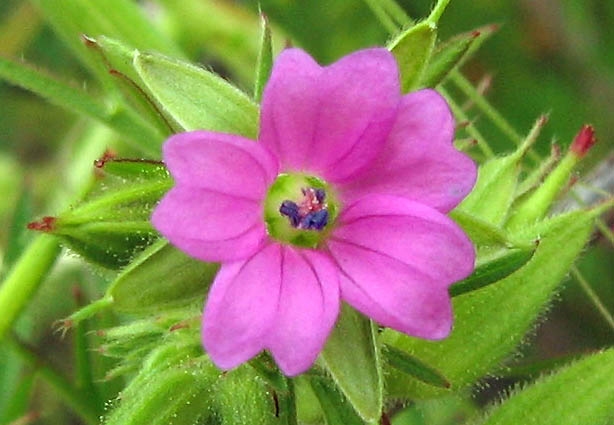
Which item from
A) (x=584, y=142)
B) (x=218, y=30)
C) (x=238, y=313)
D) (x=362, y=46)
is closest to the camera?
(x=238, y=313)

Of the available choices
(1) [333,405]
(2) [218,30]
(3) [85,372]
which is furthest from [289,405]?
(2) [218,30]

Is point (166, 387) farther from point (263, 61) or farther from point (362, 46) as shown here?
point (362, 46)

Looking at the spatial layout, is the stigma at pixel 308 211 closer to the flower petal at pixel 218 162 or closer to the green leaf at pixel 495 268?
the flower petal at pixel 218 162

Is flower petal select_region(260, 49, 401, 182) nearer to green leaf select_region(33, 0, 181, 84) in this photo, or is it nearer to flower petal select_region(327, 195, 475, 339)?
flower petal select_region(327, 195, 475, 339)

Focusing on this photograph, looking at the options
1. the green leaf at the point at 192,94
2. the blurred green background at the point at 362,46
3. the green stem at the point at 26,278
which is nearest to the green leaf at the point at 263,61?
the green leaf at the point at 192,94

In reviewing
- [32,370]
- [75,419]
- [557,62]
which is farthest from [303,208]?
[557,62]

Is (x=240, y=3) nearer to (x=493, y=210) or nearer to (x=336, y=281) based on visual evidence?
(x=493, y=210)
